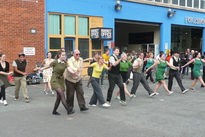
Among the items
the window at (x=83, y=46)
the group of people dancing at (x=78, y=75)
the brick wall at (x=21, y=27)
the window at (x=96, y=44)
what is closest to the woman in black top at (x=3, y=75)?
the group of people dancing at (x=78, y=75)

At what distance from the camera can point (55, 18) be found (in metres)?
15.3

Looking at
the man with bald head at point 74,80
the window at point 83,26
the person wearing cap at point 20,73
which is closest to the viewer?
the man with bald head at point 74,80

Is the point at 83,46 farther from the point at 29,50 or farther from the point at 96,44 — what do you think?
the point at 29,50

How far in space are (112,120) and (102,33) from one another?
34.3 ft

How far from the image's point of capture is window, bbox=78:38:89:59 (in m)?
16.4

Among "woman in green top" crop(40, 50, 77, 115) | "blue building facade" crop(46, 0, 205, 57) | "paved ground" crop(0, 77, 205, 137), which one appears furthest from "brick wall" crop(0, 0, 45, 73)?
"woman in green top" crop(40, 50, 77, 115)

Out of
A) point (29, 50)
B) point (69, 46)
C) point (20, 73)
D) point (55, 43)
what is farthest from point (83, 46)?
point (20, 73)

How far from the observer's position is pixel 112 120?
20.9 feet

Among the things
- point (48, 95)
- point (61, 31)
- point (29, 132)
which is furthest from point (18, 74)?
point (61, 31)

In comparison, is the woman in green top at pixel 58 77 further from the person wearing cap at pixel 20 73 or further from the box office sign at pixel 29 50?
the box office sign at pixel 29 50

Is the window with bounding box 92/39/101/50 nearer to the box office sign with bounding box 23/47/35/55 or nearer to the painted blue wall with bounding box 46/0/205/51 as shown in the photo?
the painted blue wall with bounding box 46/0/205/51

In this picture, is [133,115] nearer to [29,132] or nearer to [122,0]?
[29,132]

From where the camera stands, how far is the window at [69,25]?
15.7m

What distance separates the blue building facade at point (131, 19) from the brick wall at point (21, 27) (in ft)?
1.72
